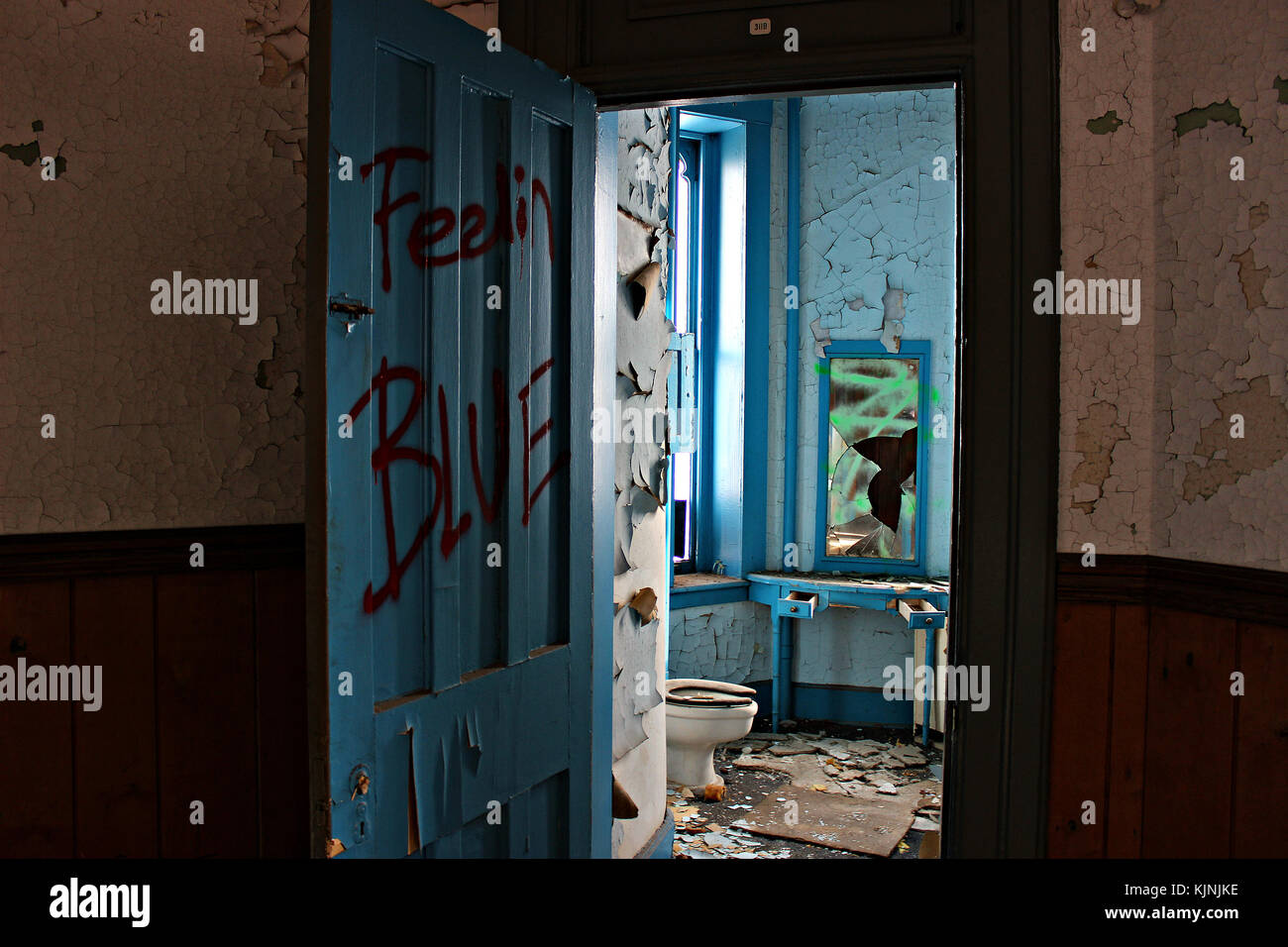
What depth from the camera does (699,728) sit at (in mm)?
3553

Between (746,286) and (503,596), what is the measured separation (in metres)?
3.32

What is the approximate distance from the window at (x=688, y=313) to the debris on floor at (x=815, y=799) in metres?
1.10

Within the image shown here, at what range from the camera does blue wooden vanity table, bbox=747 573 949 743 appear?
426 cm

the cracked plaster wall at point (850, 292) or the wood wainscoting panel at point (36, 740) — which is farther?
the cracked plaster wall at point (850, 292)

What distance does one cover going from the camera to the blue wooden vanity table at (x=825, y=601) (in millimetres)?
4262

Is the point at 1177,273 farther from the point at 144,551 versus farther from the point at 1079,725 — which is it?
the point at 144,551

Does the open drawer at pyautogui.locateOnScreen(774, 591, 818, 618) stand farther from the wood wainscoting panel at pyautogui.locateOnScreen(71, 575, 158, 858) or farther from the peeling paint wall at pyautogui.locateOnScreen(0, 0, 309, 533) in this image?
the wood wainscoting panel at pyautogui.locateOnScreen(71, 575, 158, 858)

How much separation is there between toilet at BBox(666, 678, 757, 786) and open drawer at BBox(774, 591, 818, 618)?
0.80 meters

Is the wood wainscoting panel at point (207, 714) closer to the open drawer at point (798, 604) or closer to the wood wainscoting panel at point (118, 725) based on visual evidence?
the wood wainscoting panel at point (118, 725)

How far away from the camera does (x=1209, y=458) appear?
170 cm

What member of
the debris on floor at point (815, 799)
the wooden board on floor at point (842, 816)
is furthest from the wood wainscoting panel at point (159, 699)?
the wooden board on floor at point (842, 816)

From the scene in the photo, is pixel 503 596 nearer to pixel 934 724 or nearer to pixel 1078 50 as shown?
pixel 1078 50

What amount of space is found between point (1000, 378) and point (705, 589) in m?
2.89

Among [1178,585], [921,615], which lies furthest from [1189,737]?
[921,615]
